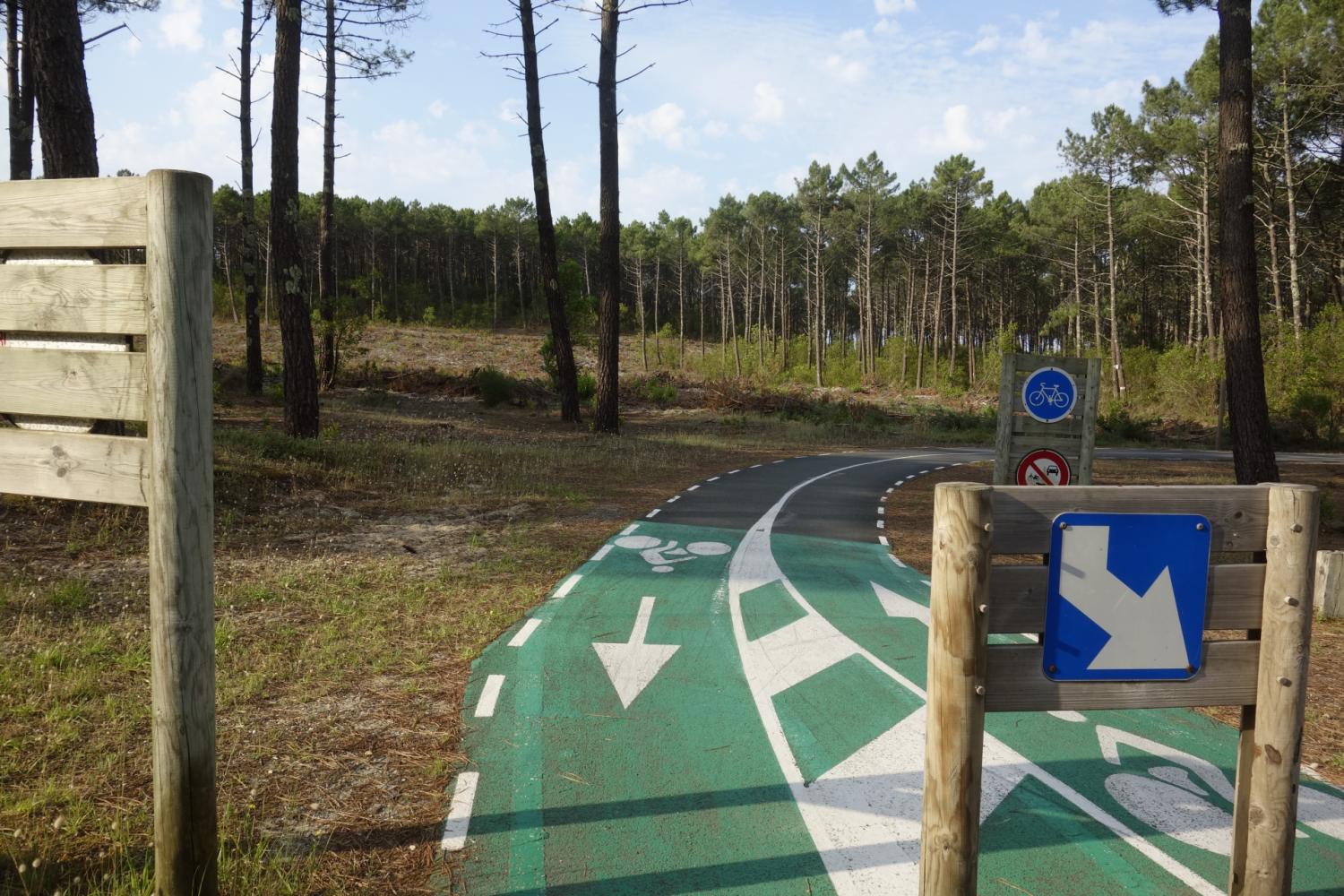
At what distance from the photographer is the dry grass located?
527 cm

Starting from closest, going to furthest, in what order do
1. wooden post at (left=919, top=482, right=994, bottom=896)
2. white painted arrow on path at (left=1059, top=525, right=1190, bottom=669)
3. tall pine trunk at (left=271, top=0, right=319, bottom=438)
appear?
1. wooden post at (left=919, top=482, right=994, bottom=896)
2. white painted arrow on path at (left=1059, top=525, right=1190, bottom=669)
3. tall pine trunk at (left=271, top=0, right=319, bottom=438)

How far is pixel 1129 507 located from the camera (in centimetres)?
280

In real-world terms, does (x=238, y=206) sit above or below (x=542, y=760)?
above

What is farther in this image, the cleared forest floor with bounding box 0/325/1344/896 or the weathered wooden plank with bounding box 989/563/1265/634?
the cleared forest floor with bounding box 0/325/1344/896

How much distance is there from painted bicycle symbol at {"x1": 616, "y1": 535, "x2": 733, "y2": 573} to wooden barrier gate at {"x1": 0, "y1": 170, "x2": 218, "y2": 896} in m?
6.55

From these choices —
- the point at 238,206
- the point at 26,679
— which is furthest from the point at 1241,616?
the point at 238,206

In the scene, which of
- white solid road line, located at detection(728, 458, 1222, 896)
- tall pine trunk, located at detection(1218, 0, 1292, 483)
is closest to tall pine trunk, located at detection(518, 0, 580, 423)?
tall pine trunk, located at detection(1218, 0, 1292, 483)

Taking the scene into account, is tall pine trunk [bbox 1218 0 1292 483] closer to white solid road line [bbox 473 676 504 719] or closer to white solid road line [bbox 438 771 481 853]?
white solid road line [bbox 473 676 504 719]

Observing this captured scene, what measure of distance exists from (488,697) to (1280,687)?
4359 millimetres

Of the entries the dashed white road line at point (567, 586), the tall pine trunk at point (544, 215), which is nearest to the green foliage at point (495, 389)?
the tall pine trunk at point (544, 215)

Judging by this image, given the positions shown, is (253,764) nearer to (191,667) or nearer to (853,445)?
(191,667)

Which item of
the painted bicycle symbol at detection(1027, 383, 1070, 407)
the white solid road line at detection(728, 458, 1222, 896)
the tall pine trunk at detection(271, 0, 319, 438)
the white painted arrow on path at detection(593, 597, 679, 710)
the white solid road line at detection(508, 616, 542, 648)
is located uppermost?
the tall pine trunk at detection(271, 0, 319, 438)

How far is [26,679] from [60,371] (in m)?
3.28

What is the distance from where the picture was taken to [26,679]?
5.07 meters
